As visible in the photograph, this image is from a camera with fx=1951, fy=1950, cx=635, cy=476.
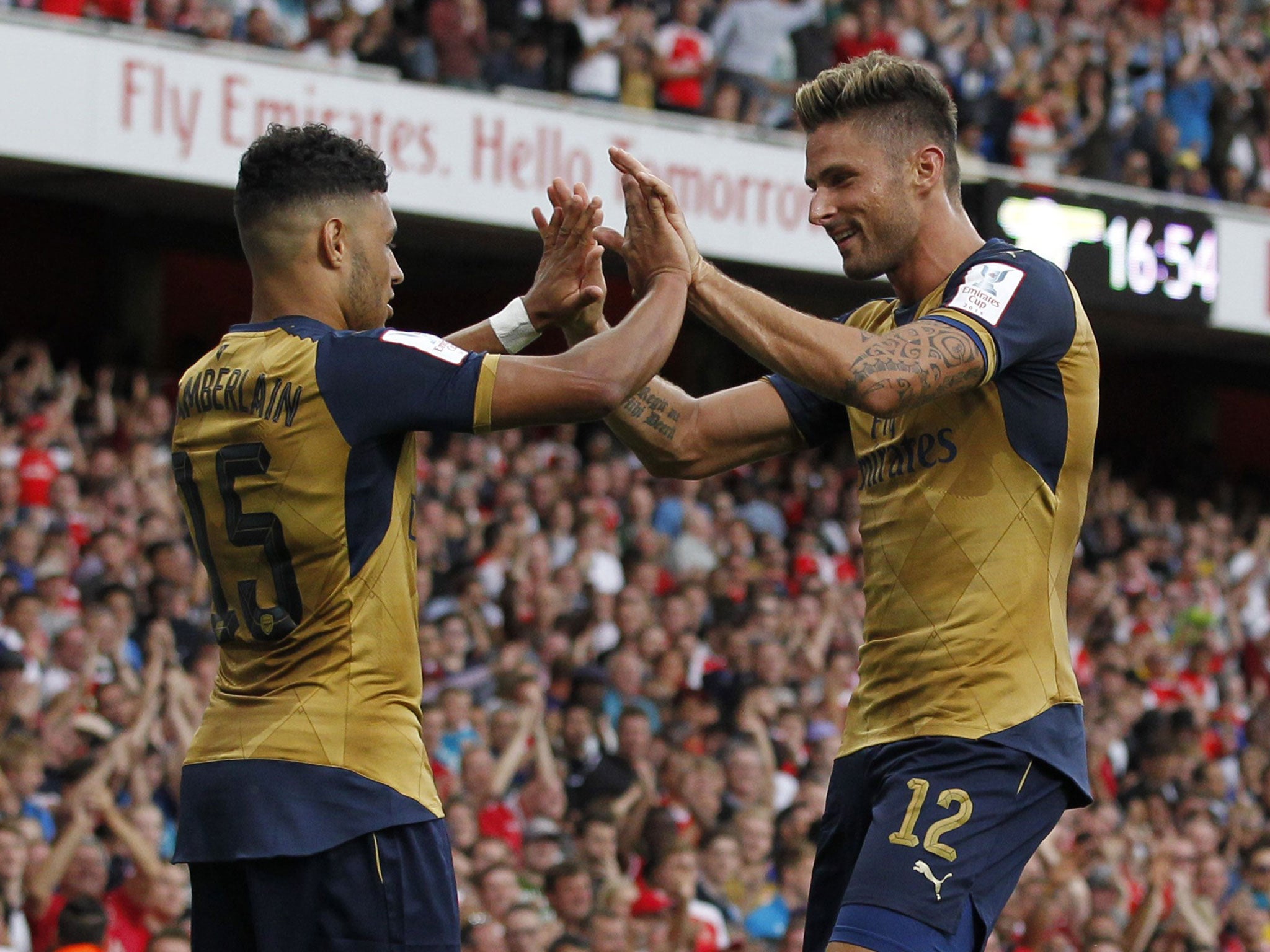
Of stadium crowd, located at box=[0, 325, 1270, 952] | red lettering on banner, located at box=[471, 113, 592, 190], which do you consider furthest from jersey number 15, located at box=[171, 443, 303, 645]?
red lettering on banner, located at box=[471, 113, 592, 190]

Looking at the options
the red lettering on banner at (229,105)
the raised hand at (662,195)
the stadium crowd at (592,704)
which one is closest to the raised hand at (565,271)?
the raised hand at (662,195)

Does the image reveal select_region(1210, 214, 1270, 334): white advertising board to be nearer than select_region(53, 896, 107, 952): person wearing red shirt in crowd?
No

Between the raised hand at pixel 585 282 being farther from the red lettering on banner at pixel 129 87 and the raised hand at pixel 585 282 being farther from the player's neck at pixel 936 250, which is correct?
the red lettering on banner at pixel 129 87

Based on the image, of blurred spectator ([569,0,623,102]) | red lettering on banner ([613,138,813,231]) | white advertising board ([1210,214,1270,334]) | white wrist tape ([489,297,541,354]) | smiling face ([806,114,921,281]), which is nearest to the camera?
smiling face ([806,114,921,281])

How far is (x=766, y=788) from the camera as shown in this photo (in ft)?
32.1

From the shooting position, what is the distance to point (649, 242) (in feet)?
13.1

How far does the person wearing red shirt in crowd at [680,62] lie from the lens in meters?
14.6

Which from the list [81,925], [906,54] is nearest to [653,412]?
[81,925]

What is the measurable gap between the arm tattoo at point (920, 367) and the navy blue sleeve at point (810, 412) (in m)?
0.63

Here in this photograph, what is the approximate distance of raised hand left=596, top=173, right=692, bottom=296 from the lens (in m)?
3.96

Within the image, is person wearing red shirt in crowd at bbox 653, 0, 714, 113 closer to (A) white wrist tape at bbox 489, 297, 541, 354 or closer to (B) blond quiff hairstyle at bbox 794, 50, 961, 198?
(A) white wrist tape at bbox 489, 297, 541, 354

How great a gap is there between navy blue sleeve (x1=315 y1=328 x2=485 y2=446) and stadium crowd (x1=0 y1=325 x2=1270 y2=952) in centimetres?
358

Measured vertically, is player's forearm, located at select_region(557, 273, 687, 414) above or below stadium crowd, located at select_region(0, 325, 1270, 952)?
above

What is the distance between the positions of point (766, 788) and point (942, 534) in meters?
6.05
